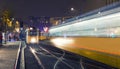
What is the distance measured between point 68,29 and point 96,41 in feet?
40.6

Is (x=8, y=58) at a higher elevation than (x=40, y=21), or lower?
lower

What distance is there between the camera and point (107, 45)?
1767 cm

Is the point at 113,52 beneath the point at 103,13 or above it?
beneath

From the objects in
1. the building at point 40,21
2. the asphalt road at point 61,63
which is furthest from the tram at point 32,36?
the building at point 40,21

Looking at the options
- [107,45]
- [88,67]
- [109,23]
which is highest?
[109,23]

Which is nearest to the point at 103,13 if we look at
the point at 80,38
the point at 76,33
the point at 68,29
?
the point at 80,38

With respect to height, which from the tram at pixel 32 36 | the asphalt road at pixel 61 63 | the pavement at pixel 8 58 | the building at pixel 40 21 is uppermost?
the building at pixel 40 21

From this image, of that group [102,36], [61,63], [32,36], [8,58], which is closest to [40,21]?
[32,36]

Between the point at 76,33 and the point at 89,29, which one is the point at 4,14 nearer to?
the point at 76,33

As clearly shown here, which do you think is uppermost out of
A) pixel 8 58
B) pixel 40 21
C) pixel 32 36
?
pixel 40 21

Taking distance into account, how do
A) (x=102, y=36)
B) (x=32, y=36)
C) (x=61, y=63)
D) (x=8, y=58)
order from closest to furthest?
1. (x=102, y=36)
2. (x=61, y=63)
3. (x=8, y=58)
4. (x=32, y=36)

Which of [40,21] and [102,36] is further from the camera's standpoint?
[40,21]

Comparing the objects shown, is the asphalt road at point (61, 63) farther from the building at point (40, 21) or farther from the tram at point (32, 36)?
the building at point (40, 21)

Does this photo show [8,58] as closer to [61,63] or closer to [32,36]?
[61,63]
